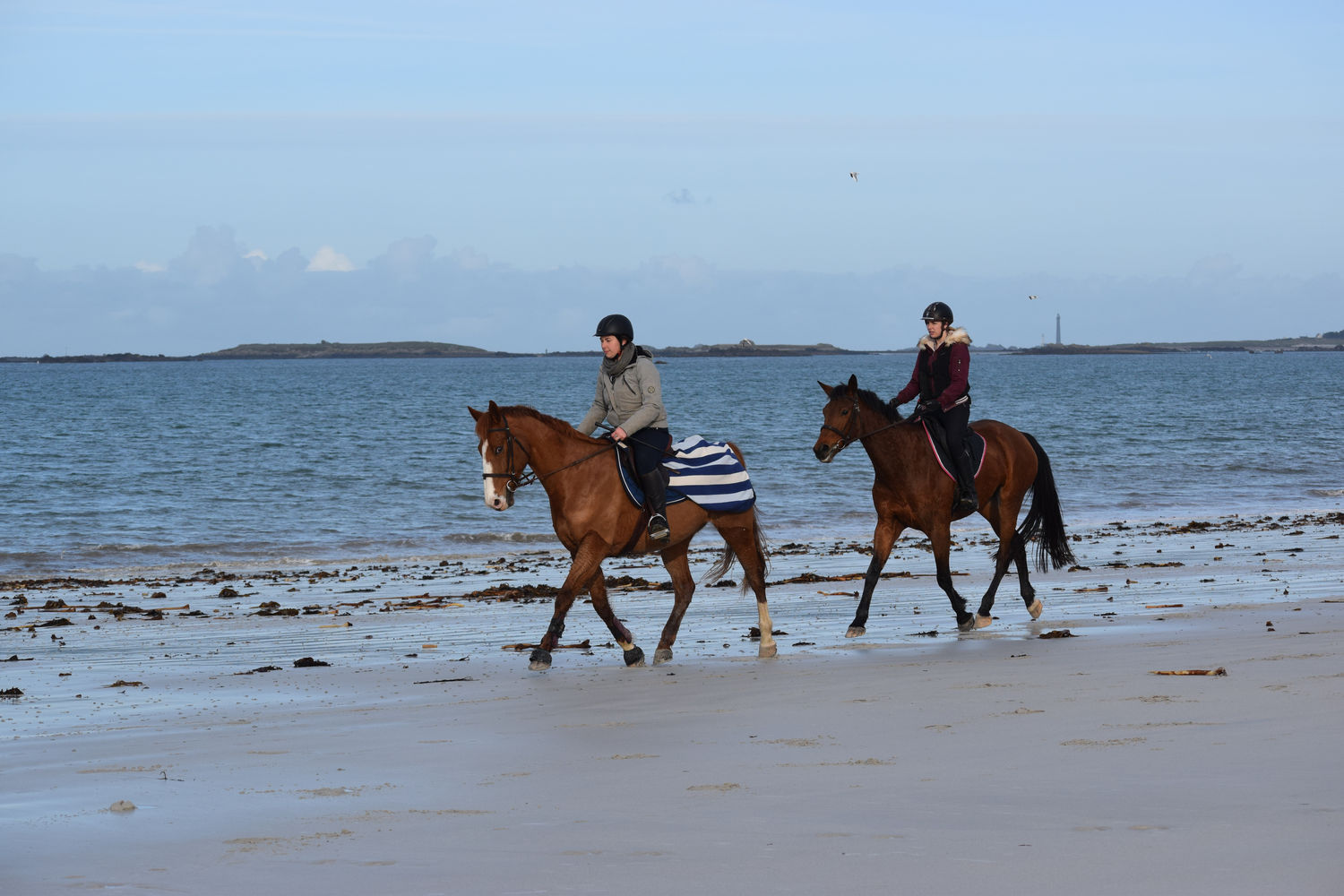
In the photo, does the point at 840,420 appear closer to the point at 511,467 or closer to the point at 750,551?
the point at 750,551

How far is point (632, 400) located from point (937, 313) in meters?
3.17

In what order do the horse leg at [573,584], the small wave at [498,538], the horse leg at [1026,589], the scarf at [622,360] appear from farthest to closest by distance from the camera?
the small wave at [498,538] < the horse leg at [1026,589] < the scarf at [622,360] < the horse leg at [573,584]

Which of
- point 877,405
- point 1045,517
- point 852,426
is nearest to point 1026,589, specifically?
point 1045,517

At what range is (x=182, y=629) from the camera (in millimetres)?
12188

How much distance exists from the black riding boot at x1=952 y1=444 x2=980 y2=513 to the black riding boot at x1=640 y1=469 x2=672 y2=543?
2.81 m

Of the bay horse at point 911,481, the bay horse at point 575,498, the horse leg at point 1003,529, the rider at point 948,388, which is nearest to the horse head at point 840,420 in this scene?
the bay horse at point 911,481

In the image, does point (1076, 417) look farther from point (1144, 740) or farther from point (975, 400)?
point (1144, 740)

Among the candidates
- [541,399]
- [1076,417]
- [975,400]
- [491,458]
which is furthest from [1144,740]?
[541,399]

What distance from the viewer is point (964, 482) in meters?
11.0

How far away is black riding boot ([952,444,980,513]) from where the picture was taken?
11000 mm

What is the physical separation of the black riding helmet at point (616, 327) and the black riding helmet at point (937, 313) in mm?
3007

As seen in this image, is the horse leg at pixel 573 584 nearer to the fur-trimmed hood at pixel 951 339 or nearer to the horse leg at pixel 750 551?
the horse leg at pixel 750 551

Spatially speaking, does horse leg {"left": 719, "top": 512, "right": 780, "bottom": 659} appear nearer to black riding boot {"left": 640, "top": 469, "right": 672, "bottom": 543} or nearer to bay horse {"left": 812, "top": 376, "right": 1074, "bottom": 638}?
black riding boot {"left": 640, "top": 469, "right": 672, "bottom": 543}

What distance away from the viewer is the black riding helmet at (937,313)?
37.1ft
